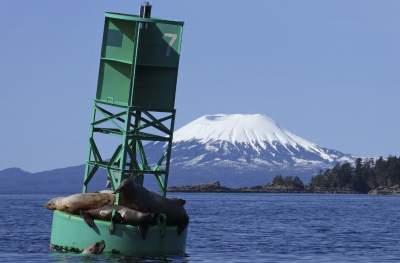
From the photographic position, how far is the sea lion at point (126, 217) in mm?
57344

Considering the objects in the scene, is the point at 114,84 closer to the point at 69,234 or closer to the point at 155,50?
the point at 155,50

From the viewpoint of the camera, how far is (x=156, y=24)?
2413 inches

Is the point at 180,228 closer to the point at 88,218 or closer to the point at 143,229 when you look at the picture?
the point at 143,229

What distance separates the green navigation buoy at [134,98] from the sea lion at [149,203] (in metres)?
0.58

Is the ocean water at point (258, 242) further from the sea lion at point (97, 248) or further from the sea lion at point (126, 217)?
the sea lion at point (126, 217)

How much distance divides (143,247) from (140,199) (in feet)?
7.42

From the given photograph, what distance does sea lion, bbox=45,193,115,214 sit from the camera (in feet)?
194

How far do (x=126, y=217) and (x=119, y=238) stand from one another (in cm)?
104

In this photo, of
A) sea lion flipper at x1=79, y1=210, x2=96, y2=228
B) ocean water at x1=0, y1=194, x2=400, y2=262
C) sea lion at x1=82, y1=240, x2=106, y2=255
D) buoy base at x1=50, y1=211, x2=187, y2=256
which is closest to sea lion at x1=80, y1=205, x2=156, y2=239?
sea lion flipper at x1=79, y1=210, x2=96, y2=228

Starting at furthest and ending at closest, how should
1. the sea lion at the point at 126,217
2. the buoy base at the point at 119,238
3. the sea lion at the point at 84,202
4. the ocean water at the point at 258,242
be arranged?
the ocean water at the point at 258,242, the sea lion at the point at 84,202, the buoy base at the point at 119,238, the sea lion at the point at 126,217

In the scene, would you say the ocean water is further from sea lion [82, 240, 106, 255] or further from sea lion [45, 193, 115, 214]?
sea lion [45, 193, 115, 214]

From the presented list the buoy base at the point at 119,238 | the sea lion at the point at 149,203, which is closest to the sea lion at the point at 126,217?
the buoy base at the point at 119,238

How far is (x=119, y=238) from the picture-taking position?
57.5m

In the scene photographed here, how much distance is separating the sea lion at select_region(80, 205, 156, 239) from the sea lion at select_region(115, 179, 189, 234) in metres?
0.46
